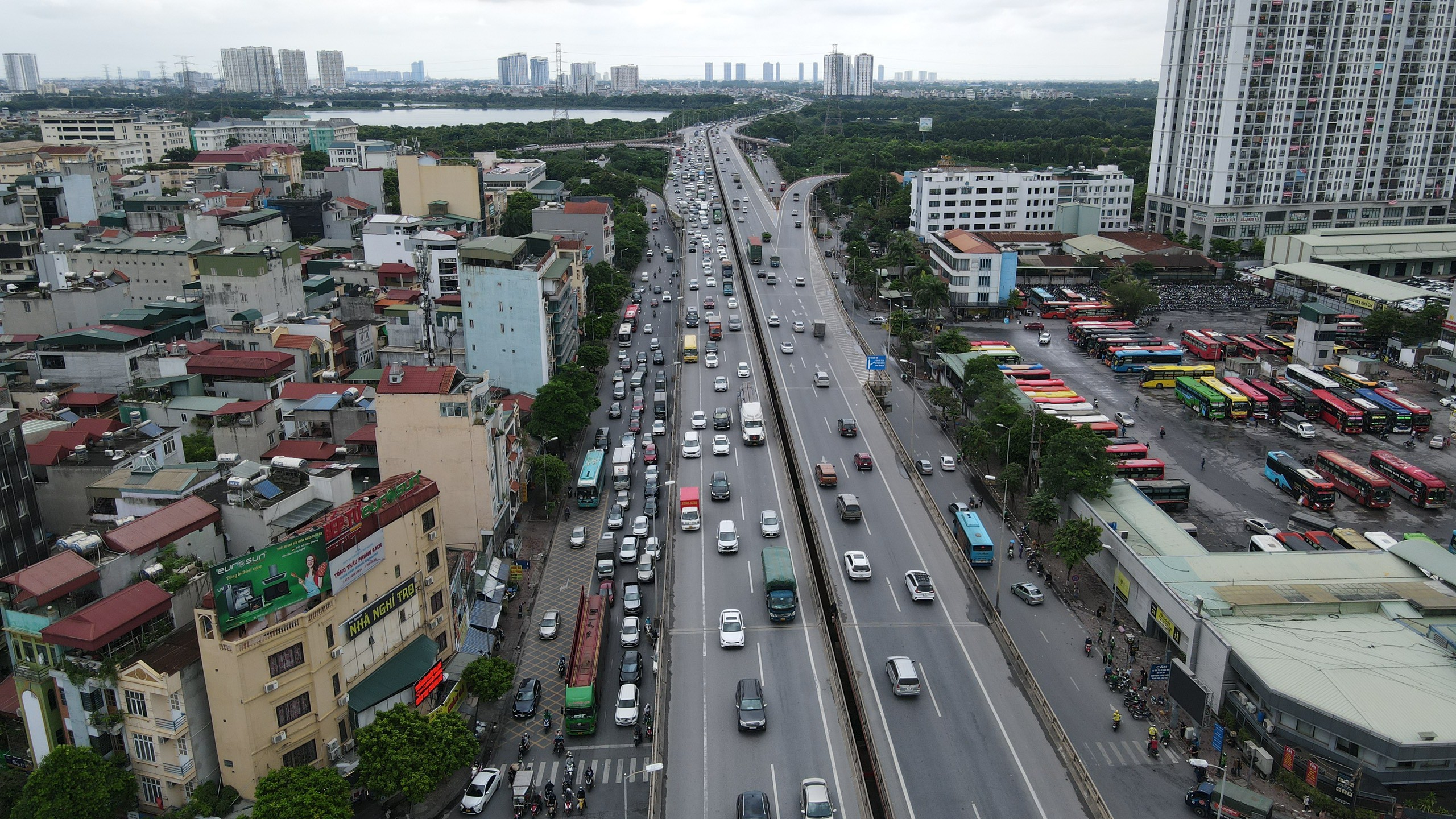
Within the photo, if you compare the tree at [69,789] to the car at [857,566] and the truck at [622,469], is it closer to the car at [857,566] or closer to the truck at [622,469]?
the car at [857,566]

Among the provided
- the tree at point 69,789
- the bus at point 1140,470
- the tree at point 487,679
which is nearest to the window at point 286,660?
the tree at point 69,789

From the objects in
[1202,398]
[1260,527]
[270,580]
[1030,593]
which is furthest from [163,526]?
[1202,398]

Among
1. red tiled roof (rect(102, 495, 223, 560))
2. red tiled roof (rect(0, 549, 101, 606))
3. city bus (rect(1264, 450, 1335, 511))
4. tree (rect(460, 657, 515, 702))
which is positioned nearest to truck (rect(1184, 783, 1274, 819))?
tree (rect(460, 657, 515, 702))

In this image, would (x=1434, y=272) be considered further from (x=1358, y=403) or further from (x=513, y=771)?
(x=513, y=771)

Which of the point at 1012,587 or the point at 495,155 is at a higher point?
the point at 495,155

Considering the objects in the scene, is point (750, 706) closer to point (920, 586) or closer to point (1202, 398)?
point (920, 586)

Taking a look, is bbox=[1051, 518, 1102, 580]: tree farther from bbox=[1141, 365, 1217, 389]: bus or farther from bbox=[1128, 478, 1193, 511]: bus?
bbox=[1141, 365, 1217, 389]: bus

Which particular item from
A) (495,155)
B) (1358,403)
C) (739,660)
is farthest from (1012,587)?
(495,155)
